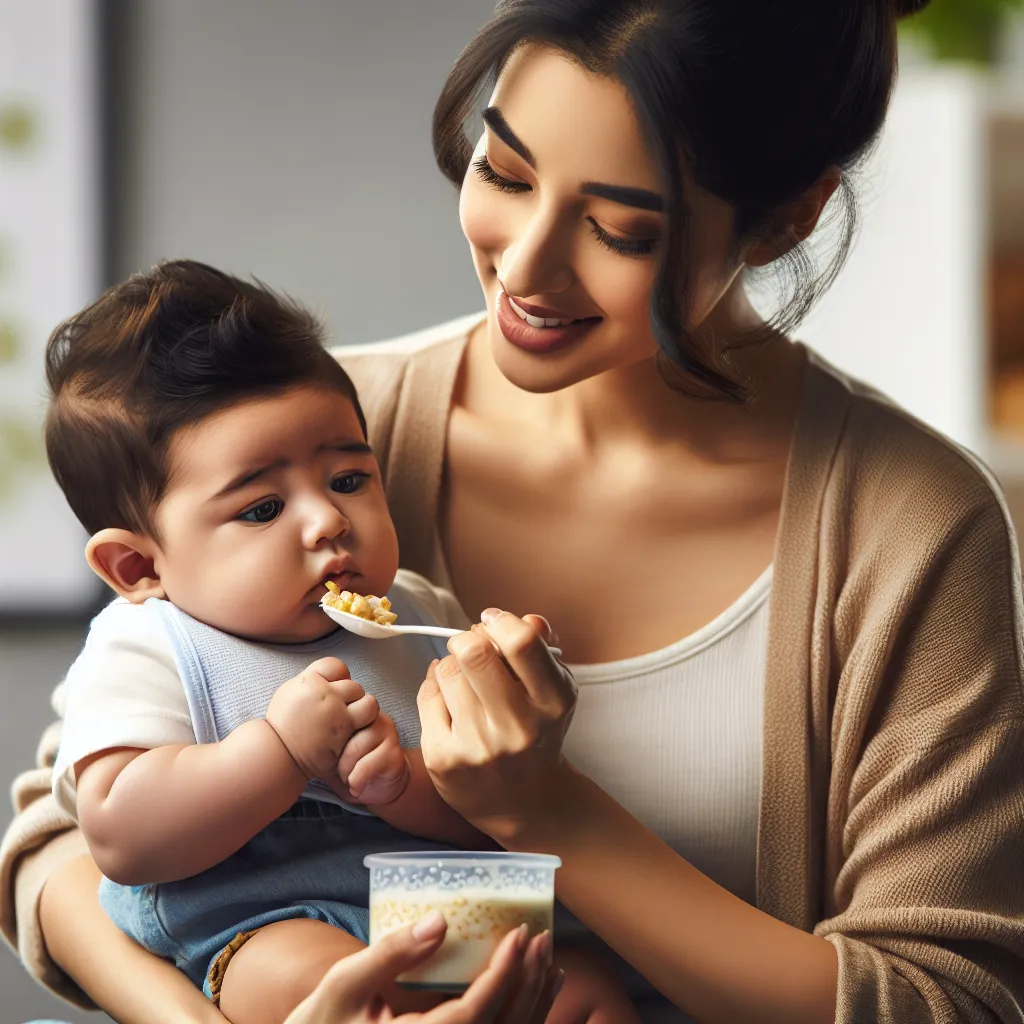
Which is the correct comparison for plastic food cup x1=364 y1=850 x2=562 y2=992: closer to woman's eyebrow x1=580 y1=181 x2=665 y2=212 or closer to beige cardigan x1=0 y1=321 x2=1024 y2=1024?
beige cardigan x1=0 y1=321 x2=1024 y2=1024

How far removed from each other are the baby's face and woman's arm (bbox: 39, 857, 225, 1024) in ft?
1.03

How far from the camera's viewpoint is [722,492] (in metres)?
1.42

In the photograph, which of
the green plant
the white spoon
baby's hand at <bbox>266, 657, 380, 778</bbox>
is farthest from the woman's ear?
the green plant

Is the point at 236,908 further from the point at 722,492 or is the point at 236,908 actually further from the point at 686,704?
the point at 722,492

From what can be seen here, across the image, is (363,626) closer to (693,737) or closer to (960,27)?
(693,737)

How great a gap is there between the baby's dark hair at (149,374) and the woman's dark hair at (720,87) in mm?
280

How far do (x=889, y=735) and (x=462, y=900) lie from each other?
53cm

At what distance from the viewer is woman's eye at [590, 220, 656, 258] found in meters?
1.13

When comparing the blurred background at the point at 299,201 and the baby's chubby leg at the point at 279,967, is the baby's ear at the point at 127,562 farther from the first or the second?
the blurred background at the point at 299,201

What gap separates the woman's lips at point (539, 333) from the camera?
118 centimetres

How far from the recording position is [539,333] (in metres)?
1.18

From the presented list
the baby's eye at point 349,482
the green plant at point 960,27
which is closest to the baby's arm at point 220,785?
the baby's eye at point 349,482

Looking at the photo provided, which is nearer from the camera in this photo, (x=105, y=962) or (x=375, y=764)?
(x=375, y=764)

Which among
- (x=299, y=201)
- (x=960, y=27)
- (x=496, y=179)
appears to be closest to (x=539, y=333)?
(x=496, y=179)
